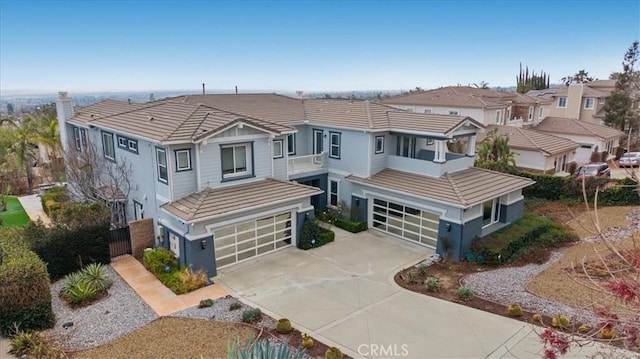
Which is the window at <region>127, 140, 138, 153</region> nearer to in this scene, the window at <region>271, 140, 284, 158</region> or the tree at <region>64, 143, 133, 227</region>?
the tree at <region>64, 143, 133, 227</region>

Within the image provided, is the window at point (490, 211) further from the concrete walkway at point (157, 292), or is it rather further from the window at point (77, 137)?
the window at point (77, 137)

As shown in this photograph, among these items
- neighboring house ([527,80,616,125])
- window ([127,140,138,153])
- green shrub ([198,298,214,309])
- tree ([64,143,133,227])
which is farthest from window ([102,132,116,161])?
neighboring house ([527,80,616,125])

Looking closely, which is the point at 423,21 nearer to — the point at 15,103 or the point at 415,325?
the point at 415,325

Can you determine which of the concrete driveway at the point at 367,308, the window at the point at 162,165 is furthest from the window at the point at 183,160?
the concrete driveway at the point at 367,308

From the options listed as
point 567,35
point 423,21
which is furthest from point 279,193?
point 567,35

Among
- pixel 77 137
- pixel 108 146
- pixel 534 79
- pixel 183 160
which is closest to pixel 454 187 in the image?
pixel 183 160
